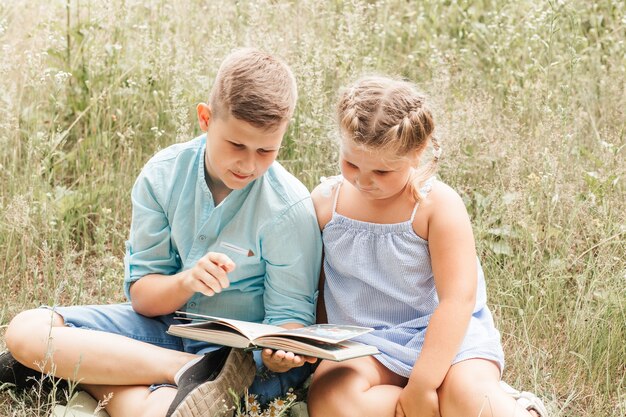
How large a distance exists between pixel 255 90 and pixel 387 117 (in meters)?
0.41

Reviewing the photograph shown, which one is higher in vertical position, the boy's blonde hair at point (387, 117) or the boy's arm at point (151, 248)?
the boy's blonde hair at point (387, 117)

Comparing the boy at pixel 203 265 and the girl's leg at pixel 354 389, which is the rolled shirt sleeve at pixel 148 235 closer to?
the boy at pixel 203 265

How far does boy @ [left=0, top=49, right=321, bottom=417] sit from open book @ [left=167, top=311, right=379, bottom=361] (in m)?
0.10

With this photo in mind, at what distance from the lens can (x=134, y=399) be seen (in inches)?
120

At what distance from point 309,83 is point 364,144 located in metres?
1.39

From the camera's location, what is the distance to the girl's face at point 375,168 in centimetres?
288

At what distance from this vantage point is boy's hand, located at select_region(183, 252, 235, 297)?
276 cm

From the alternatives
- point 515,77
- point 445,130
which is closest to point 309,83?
point 445,130

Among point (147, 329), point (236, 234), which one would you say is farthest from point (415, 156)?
point (147, 329)

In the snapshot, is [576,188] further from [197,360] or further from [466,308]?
[197,360]

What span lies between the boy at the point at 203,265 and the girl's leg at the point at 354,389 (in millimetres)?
170

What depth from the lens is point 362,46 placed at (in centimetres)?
485

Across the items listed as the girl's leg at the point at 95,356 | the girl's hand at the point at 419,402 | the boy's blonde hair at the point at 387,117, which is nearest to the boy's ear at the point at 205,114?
the boy's blonde hair at the point at 387,117

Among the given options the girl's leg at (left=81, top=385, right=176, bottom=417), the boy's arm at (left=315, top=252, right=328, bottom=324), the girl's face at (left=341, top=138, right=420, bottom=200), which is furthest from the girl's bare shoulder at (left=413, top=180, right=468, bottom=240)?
the girl's leg at (left=81, top=385, right=176, bottom=417)
